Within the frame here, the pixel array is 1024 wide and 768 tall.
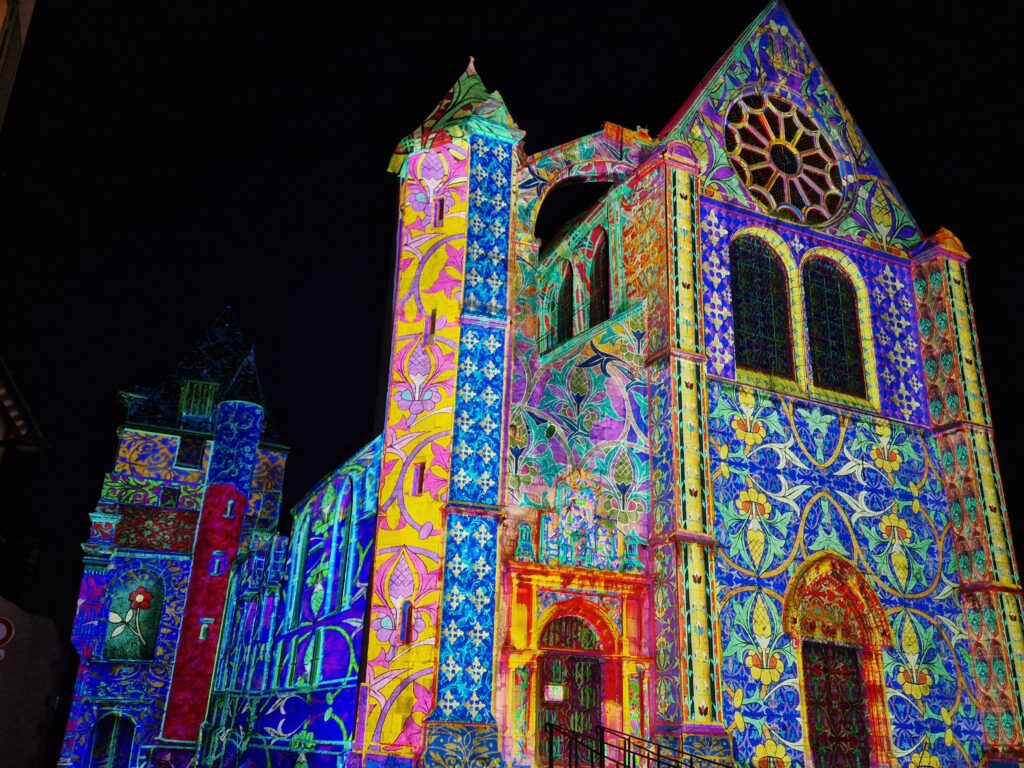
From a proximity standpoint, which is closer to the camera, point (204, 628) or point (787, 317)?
point (787, 317)

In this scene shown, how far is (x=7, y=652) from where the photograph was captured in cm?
322

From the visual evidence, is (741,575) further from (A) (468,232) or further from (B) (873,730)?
(A) (468,232)

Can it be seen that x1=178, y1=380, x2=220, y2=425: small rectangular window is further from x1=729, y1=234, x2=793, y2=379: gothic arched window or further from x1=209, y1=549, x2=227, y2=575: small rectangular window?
x1=729, y1=234, x2=793, y2=379: gothic arched window

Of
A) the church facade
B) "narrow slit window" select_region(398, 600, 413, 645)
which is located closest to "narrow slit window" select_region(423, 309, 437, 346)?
the church facade

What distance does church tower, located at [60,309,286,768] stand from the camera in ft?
74.8

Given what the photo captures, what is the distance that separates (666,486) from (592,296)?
5.25 metres

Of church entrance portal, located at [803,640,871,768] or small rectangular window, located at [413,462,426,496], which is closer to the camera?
small rectangular window, located at [413,462,426,496]

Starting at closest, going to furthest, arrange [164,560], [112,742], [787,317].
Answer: [787,317], [112,742], [164,560]

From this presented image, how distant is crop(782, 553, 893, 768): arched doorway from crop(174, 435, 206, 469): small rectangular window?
18.6 metres

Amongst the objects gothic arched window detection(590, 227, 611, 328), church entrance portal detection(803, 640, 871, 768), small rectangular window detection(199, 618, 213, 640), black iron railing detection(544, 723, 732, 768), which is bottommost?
black iron railing detection(544, 723, 732, 768)

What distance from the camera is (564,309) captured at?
19.0 m

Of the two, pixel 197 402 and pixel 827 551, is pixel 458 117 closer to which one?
pixel 827 551

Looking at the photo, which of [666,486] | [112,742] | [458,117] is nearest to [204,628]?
[112,742]

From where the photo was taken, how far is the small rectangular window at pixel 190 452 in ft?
85.5
